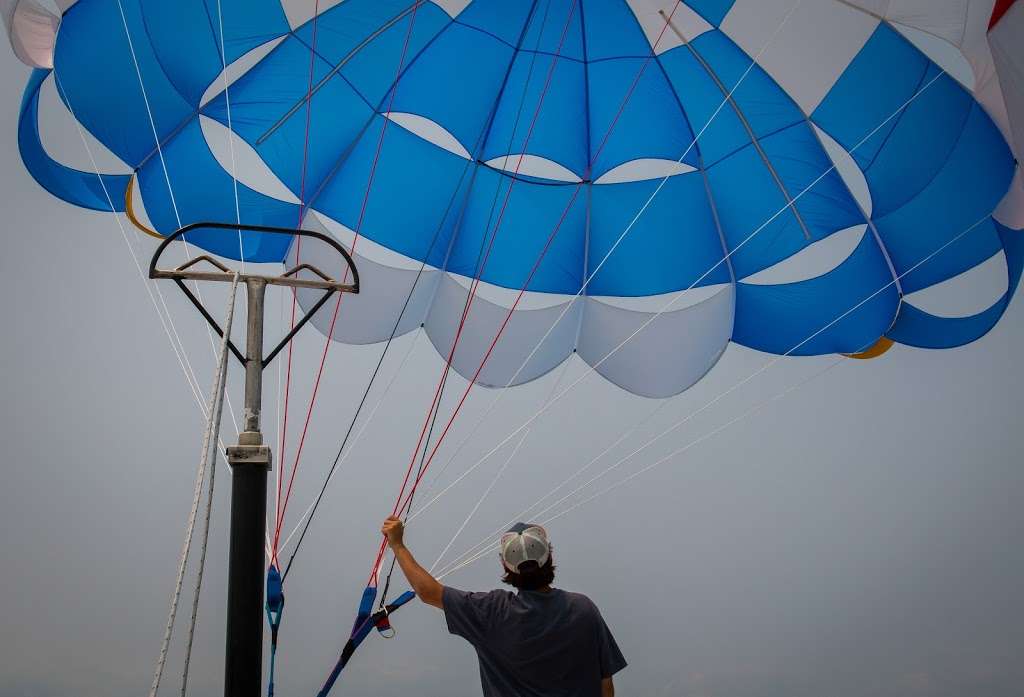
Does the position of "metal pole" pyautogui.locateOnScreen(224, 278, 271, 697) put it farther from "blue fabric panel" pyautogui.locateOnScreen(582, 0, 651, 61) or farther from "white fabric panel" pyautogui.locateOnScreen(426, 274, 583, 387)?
"blue fabric panel" pyautogui.locateOnScreen(582, 0, 651, 61)

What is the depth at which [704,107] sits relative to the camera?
4152 mm

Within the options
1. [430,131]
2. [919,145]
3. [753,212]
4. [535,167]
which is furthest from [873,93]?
[430,131]

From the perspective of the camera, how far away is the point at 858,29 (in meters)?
3.75

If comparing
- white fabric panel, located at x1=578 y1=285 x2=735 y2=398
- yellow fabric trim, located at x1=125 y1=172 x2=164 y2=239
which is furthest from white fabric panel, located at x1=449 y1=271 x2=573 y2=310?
yellow fabric trim, located at x1=125 y1=172 x2=164 y2=239

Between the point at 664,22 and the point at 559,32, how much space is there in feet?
1.52

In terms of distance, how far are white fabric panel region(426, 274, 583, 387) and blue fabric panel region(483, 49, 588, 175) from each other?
28.6 inches

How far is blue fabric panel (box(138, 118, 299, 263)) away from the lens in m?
3.94

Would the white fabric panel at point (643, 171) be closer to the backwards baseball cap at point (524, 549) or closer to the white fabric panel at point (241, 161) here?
the white fabric panel at point (241, 161)

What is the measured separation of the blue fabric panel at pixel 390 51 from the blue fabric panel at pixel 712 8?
1.04m

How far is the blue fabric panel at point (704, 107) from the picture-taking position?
4.12m

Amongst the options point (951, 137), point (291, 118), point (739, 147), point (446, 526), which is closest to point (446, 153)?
point (291, 118)

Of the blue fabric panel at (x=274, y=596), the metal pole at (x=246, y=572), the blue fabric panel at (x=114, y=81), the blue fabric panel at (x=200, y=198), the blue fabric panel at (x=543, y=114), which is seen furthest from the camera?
the blue fabric panel at (x=543, y=114)

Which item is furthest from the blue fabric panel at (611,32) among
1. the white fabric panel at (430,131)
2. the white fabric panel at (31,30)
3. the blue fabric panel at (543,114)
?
the white fabric panel at (31,30)

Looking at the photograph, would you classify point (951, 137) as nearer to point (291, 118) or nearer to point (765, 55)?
point (765, 55)
